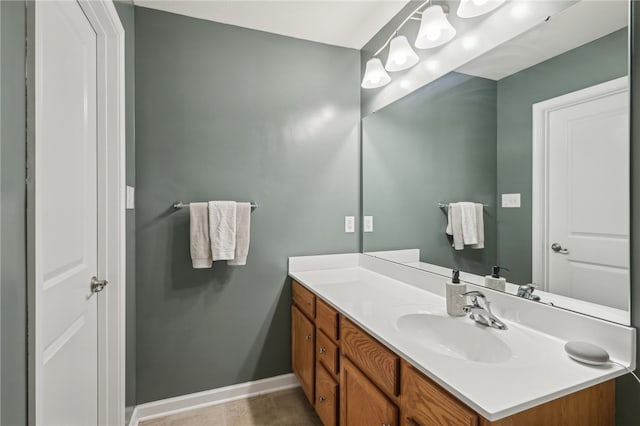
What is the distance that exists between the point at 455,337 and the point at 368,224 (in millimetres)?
1145

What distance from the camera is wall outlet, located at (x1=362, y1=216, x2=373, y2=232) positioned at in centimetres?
226

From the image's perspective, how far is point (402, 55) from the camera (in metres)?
1.75

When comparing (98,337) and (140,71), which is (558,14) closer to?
(140,71)

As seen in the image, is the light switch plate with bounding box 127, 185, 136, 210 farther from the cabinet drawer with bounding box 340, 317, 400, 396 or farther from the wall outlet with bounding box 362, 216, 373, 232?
the wall outlet with bounding box 362, 216, 373, 232

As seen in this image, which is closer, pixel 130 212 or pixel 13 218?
pixel 13 218

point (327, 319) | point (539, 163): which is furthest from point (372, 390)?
point (539, 163)

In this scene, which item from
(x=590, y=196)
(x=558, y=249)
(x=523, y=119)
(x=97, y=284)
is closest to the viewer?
(x=590, y=196)

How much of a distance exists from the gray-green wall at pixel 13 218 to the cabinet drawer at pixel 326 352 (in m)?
1.10

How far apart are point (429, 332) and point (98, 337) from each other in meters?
1.49

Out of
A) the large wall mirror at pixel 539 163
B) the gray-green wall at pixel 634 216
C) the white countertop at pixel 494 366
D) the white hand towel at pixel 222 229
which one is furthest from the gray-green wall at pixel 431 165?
the white hand towel at pixel 222 229

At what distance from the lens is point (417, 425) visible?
93 centimetres

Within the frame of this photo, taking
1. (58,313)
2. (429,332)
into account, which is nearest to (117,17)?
(58,313)

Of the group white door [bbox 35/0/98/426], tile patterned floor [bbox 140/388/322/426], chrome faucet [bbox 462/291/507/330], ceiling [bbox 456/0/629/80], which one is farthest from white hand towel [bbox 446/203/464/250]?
white door [bbox 35/0/98/426]

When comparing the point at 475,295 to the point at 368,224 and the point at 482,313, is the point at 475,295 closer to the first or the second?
the point at 482,313
